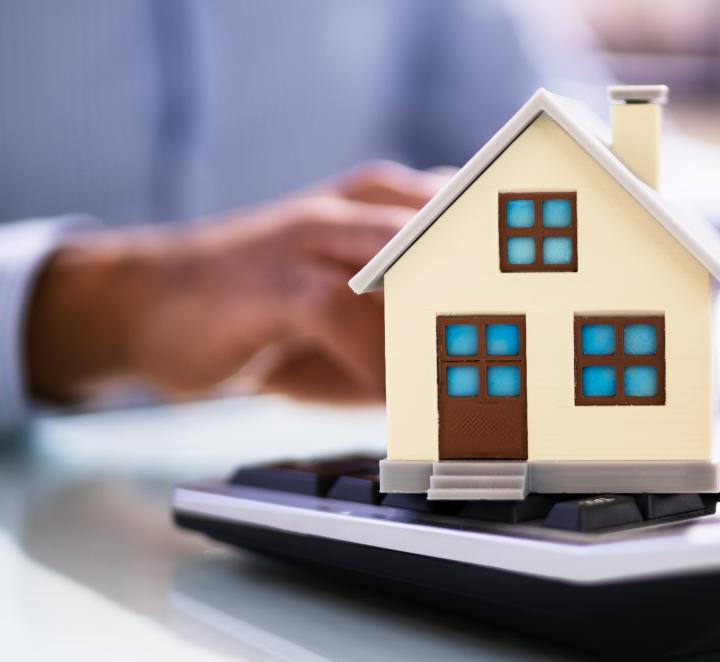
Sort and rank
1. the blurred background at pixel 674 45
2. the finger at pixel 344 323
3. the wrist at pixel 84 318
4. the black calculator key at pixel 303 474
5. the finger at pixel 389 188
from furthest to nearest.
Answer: the blurred background at pixel 674 45 < the wrist at pixel 84 318 < the finger at pixel 389 188 < the finger at pixel 344 323 < the black calculator key at pixel 303 474

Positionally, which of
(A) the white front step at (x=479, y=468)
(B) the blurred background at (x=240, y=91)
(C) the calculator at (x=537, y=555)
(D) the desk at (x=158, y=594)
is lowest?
(D) the desk at (x=158, y=594)

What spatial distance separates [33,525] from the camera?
56 centimetres

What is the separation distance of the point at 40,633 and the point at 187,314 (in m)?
0.47

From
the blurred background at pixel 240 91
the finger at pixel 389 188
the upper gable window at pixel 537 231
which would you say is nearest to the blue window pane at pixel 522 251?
the upper gable window at pixel 537 231

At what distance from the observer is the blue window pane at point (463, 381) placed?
0.36 metres

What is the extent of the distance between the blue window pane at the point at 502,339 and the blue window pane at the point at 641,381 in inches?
1.6

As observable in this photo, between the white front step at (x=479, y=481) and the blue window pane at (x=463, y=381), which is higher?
the blue window pane at (x=463, y=381)

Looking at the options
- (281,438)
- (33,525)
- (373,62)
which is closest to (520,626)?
(33,525)

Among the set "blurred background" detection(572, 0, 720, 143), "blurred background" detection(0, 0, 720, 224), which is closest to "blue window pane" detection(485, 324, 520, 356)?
"blurred background" detection(0, 0, 720, 224)

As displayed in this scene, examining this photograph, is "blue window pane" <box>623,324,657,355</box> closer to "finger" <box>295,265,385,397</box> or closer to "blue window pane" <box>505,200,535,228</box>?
"blue window pane" <box>505,200,535,228</box>

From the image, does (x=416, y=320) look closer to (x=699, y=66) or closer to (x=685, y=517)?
(x=685, y=517)

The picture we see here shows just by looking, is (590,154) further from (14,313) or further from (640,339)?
(14,313)

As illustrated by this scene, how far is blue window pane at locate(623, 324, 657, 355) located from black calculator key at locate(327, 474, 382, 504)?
0.11m

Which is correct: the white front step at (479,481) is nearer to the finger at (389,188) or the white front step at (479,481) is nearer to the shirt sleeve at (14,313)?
the finger at (389,188)
